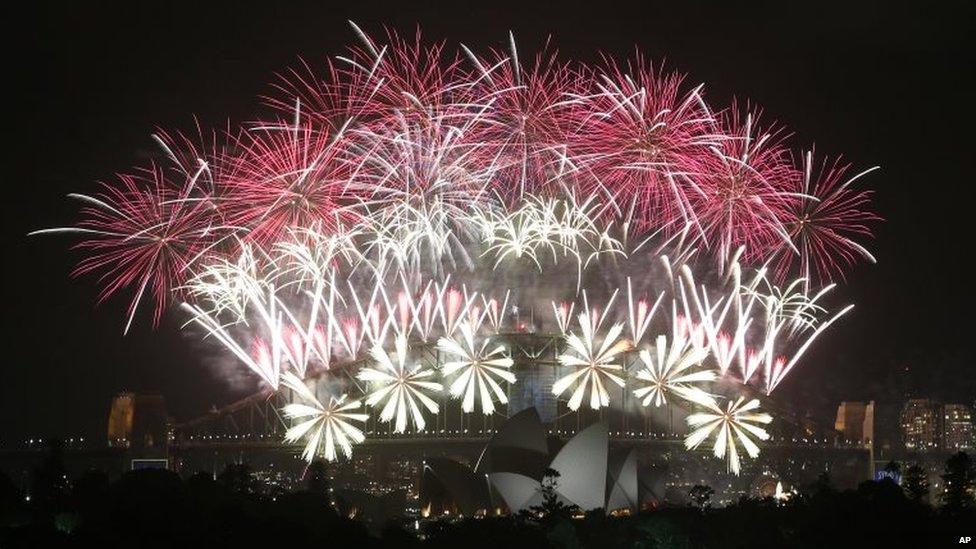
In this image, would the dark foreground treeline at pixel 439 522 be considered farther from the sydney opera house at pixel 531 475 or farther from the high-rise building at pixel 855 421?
the high-rise building at pixel 855 421

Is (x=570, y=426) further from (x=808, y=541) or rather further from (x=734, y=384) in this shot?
(x=808, y=541)

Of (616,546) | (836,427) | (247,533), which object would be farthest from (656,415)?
(247,533)

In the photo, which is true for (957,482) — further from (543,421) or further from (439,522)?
(543,421)

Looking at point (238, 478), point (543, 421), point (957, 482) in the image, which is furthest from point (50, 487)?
point (543, 421)

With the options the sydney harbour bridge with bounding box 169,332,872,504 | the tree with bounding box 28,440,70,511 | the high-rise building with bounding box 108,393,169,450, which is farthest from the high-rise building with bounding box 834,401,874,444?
the tree with bounding box 28,440,70,511

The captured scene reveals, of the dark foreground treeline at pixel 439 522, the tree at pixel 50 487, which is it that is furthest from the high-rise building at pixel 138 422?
the dark foreground treeline at pixel 439 522

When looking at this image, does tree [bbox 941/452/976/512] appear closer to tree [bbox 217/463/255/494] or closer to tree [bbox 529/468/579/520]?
tree [bbox 529/468/579/520]
